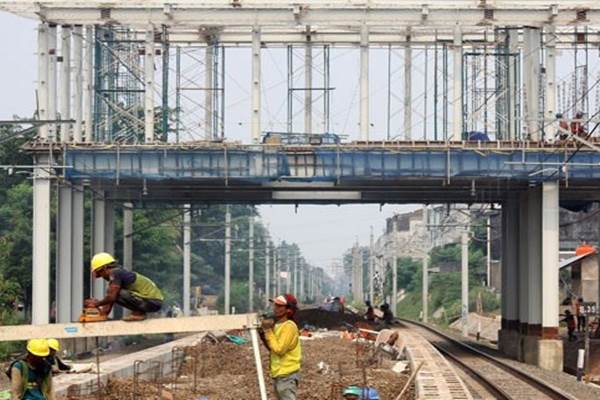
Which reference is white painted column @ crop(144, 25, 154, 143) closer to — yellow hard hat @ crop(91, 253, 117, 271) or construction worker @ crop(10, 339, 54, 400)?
construction worker @ crop(10, 339, 54, 400)

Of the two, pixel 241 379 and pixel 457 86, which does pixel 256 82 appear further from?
pixel 241 379

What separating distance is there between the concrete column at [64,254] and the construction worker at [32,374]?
33461 mm

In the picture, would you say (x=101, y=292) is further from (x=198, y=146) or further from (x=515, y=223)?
(x=515, y=223)

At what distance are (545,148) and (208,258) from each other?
95.8 metres

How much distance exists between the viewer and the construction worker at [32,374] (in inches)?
566

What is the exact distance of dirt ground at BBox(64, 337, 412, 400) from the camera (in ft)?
83.4

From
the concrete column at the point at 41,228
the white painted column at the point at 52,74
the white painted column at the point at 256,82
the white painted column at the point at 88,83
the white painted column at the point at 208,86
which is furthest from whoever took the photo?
the white painted column at the point at 208,86

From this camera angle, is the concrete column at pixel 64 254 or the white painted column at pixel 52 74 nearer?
the concrete column at pixel 64 254

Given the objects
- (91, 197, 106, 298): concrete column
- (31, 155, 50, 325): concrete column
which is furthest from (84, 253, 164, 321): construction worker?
(91, 197, 106, 298): concrete column

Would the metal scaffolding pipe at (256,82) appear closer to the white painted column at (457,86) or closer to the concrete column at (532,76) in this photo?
the white painted column at (457,86)

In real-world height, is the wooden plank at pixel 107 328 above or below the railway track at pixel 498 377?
above

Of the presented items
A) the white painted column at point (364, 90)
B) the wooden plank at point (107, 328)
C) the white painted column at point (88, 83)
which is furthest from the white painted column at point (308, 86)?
the wooden plank at point (107, 328)

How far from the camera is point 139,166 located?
4734 centimetres

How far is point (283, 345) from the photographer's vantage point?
15.6m
